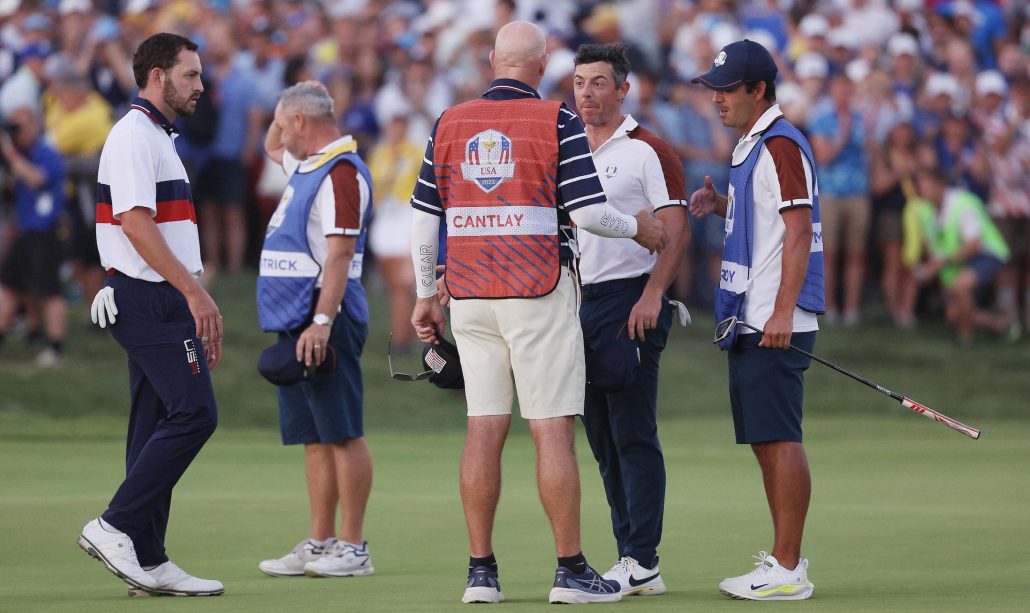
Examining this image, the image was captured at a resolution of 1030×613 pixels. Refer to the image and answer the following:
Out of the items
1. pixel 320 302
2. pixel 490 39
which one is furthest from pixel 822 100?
pixel 320 302

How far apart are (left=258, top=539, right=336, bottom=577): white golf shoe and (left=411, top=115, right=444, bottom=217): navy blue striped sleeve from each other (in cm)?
202

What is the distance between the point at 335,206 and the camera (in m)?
8.16

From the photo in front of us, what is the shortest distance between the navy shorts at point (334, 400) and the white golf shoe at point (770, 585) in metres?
2.18

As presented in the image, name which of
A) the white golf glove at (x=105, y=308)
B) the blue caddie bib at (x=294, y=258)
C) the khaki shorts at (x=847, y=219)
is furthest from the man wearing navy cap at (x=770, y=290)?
the khaki shorts at (x=847, y=219)

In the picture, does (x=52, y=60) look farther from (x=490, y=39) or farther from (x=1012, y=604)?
(x=1012, y=604)

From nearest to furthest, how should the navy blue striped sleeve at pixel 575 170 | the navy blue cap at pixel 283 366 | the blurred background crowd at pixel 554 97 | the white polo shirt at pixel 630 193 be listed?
the navy blue striped sleeve at pixel 575 170
the white polo shirt at pixel 630 193
the navy blue cap at pixel 283 366
the blurred background crowd at pixel 554 97

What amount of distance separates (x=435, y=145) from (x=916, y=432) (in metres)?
9.15

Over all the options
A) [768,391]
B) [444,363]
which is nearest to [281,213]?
[444,363]

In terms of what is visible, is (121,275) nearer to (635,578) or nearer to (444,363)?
(444,363)

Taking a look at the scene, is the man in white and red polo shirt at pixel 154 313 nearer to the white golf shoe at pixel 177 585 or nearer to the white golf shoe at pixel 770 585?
the white golf shoe at pixel 177 585

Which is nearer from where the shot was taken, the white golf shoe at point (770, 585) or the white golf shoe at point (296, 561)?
the white golf shoe at point (770, 585)

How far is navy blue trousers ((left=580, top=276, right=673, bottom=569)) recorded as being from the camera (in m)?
7.53

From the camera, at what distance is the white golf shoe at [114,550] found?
7.08 m

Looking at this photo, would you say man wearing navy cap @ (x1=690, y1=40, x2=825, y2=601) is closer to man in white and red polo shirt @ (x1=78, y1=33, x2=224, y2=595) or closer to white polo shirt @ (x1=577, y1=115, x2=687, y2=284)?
white polo shirt @ (x1=577, y1=115, x2=687, y2=284)
